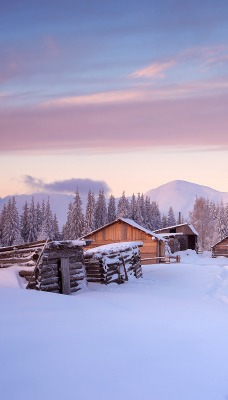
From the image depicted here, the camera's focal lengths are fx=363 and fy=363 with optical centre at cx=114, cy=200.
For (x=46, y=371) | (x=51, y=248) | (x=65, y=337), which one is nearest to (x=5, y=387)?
(x=46, y=371)

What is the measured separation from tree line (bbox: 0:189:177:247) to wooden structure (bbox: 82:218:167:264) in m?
34.3

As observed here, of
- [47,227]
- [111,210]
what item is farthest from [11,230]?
[111,210]

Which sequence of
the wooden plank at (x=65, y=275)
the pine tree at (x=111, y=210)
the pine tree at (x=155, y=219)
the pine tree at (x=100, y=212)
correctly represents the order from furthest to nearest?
the pine tree at (x=155, y=219)
the pine tree at (x=111, y=210)
the pine tree at (x=100, y=212)
the wooden plank at (x=65, y=275)

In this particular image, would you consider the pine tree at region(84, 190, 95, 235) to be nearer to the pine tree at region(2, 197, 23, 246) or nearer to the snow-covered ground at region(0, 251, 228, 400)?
the pine tree at region(2, 197, 23, 246)

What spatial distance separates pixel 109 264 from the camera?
738 inches

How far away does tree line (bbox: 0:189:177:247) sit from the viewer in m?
84.8

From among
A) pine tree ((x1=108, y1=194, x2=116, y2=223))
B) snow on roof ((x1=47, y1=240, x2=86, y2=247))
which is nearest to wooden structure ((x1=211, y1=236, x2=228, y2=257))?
pine tree ((x1=108, y1=194, x2=116, y2=223))

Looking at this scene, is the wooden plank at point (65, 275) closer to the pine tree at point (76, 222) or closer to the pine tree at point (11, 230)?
the pine tree at point (76, 222)

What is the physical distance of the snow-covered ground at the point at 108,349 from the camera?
5258mm

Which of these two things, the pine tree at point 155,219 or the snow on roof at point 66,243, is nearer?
the snow on roof at point 66,243

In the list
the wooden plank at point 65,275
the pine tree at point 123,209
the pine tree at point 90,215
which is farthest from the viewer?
the pine tree at point 123,209

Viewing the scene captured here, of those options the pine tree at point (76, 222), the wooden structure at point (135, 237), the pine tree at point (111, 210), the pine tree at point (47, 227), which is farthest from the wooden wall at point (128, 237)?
the pine tree at point (111, 210)

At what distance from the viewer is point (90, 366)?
6.00m

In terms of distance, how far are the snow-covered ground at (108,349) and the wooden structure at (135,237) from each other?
2964cm
